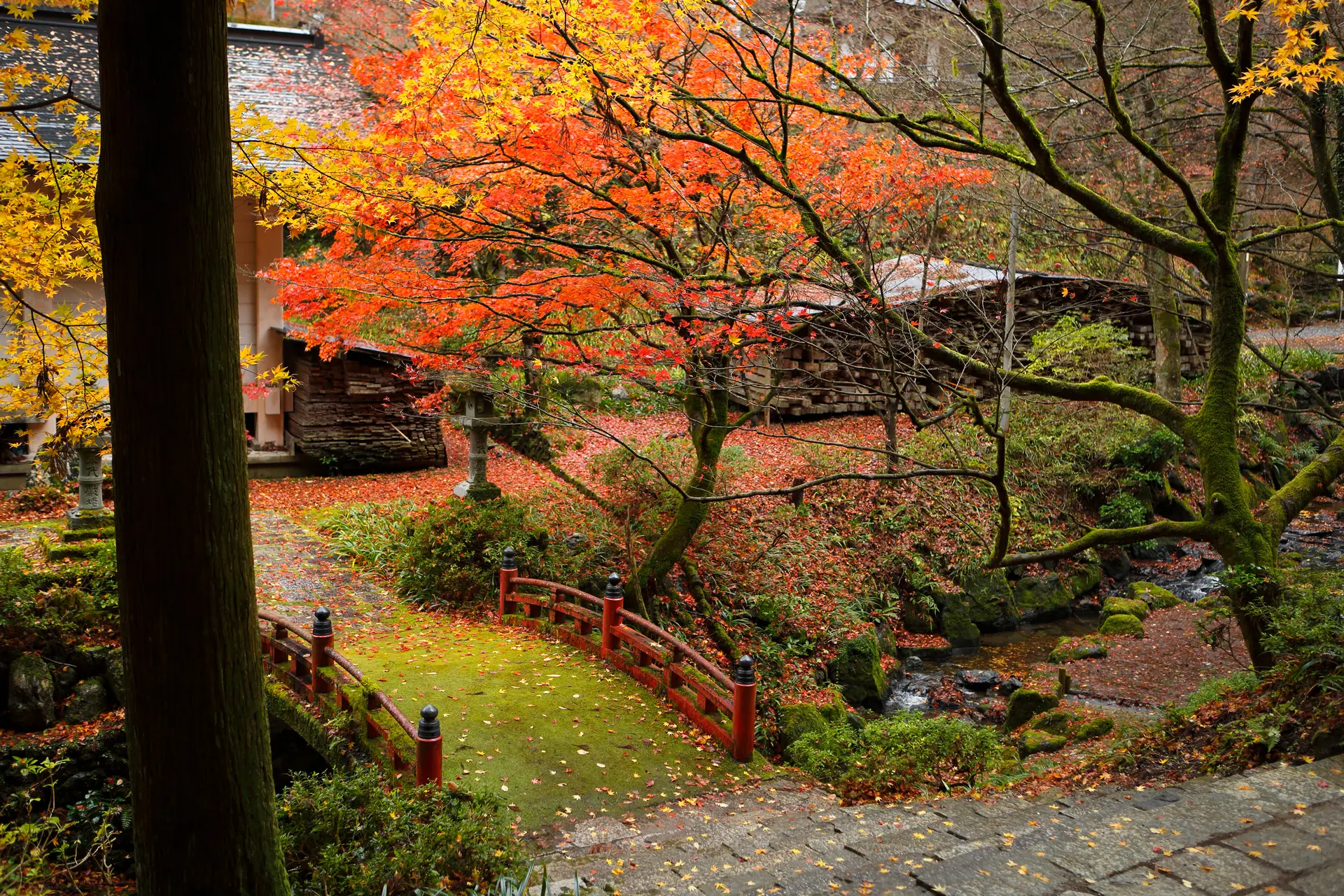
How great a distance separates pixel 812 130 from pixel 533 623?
7250mm

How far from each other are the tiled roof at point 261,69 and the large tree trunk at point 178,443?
14.6 metres

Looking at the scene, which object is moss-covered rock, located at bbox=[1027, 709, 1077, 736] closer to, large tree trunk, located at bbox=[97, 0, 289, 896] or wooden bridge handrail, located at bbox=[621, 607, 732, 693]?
wooden bridge handrail, located at bbox=[621, 607, 732, 693]

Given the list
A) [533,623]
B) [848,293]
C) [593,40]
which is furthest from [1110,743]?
[593,40]

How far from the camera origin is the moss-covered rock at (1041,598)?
16625mm

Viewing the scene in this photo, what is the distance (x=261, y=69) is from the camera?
806 inches

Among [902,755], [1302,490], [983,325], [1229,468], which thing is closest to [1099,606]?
[983,325]

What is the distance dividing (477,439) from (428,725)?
7.11 metres

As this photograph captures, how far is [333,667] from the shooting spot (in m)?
9.33

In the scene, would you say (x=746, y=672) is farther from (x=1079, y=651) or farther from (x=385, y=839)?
(x=1079, y=651)

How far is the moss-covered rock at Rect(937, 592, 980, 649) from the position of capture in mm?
15641

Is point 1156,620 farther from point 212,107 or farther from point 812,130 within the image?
point 212,107

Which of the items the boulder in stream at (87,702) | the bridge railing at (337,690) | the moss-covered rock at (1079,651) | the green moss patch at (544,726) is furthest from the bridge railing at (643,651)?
the moss-covered rock at (1079,651)

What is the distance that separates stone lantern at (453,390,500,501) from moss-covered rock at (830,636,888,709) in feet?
18.5

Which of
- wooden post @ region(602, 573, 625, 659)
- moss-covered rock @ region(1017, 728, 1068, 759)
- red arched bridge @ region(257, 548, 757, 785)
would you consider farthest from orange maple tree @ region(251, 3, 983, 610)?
moss-covered rock @ region(1017, 728, 1068, 759)
